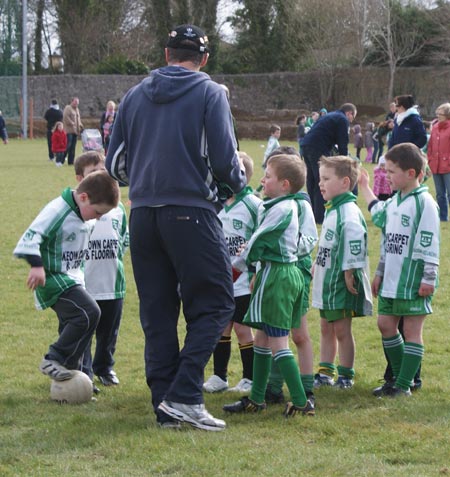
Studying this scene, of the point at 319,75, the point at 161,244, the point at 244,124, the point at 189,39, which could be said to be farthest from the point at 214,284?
the point at 319,75

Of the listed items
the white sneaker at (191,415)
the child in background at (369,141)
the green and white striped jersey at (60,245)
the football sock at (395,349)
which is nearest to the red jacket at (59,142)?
the child in background at (369,141)

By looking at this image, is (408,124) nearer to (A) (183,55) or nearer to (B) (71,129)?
(A) (183,55)

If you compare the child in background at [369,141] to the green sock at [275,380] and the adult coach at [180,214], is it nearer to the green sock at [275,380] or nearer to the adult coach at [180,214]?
the green sock at [275,380]

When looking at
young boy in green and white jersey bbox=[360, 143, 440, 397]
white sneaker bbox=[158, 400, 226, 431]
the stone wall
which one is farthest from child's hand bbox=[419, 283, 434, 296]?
the stone wall

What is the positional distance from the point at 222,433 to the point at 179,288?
2.80 feet

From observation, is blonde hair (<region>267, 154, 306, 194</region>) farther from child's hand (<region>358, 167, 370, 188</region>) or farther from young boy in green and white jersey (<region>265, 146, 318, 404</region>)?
child's hand (<region>358, 167, 370, 188</region>)

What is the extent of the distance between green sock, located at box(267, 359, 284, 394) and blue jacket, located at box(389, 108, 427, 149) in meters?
8.22

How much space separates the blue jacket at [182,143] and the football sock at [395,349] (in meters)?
1.58

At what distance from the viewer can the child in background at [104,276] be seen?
252 inches

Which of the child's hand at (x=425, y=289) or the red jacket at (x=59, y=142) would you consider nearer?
the child's hand at (x=425, y=289)

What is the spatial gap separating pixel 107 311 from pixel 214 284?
1565mm

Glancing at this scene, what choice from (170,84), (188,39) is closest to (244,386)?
(170,84)

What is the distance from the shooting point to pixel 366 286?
613 cm

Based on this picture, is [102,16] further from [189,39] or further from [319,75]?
[189,39]
